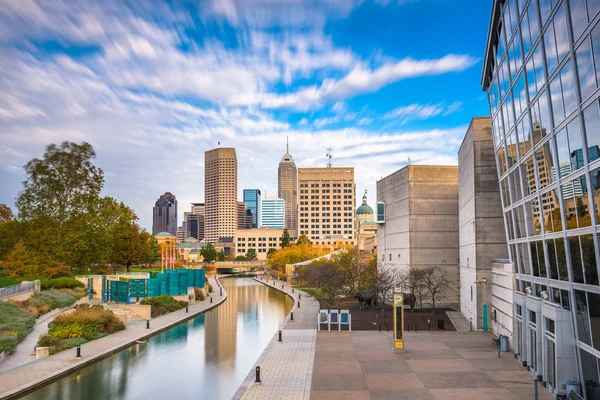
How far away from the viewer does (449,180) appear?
164ft

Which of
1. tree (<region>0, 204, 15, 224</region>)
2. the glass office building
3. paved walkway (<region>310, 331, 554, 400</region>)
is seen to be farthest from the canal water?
tree (<region>0, 204, 15, 224</region>)

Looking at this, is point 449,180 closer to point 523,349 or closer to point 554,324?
point 523,349

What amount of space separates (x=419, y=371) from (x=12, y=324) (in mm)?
23504

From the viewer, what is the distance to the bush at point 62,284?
46.4m

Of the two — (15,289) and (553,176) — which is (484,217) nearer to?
(553,176)

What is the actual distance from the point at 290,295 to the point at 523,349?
143 feet

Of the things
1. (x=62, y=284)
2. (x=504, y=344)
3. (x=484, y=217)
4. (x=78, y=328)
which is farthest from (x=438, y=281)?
(x=62, y=284)

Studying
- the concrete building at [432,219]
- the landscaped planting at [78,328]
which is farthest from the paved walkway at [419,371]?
the concrete building at [432,219]

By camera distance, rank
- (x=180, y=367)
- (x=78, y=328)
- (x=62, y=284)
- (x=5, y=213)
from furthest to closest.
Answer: (x=5, y=213) < (x=62, y=284) < (x=78, y=328) < (x=180, y=367)

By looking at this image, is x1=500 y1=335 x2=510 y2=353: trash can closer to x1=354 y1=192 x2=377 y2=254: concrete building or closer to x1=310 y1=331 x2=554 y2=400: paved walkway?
x1=310 y1=331 x2=554 y2=400: paved walkway

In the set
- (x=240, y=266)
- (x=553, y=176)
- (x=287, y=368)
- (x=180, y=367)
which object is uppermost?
(x=553, y=176)

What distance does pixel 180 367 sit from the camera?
2570cm

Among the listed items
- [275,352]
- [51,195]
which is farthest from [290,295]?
[275,352]

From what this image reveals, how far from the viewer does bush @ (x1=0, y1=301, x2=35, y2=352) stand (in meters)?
25.5
